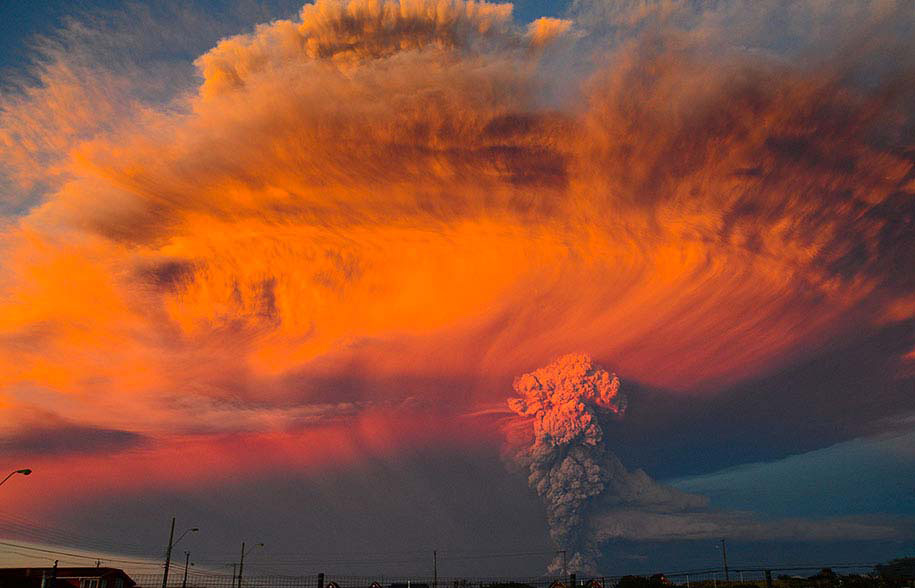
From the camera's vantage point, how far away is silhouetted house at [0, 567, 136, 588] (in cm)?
5394

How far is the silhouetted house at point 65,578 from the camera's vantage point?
53938mm

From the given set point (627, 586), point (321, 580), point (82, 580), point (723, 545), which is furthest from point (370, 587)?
point (723, 545)

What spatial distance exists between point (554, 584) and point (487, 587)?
15370 millimetres

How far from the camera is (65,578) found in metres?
60.0

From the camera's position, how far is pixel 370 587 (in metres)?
74.6

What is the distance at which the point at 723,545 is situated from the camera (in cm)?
10262

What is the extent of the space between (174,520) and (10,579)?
21.1m

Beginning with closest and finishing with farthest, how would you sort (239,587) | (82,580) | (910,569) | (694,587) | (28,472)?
(28,472) → (82,580) → (239,587) → (694,587) → (910,569)

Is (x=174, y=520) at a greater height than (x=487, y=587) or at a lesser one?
greater

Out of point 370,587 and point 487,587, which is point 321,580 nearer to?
point 370,587

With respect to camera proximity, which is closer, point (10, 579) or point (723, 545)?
point (10, 579)

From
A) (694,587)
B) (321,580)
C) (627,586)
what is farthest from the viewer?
(694,587)

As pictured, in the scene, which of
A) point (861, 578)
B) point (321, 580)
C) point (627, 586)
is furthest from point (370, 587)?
point (861, 578)

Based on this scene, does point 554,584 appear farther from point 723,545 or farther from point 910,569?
point 910,569
